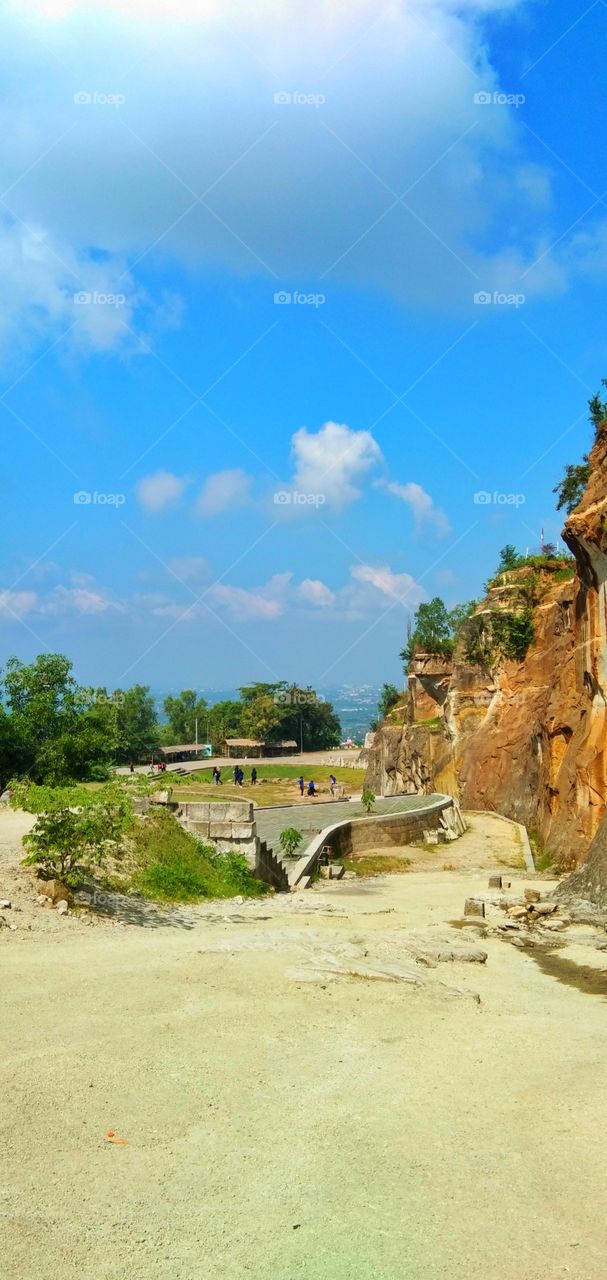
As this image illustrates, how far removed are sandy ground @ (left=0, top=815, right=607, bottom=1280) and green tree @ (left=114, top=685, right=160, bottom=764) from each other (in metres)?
64.9

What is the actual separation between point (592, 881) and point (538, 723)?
16523 mm

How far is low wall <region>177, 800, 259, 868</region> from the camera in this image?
677 inches

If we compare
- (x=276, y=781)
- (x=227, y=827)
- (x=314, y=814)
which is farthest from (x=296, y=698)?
(x=227, y=827)

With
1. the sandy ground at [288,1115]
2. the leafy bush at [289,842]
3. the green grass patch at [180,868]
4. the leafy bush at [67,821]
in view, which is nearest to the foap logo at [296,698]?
the leafy bush at [289,842]

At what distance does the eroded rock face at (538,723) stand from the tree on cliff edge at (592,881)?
5.60m

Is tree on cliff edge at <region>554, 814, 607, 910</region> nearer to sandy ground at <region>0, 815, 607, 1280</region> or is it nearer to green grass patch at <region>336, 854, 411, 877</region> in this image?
sandy ground at <region>0, 815, 607, 1280</region>

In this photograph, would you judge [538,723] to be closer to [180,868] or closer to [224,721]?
[180,868]

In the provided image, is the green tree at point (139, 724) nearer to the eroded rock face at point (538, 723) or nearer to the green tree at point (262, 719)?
the green tree at point (262, 719)

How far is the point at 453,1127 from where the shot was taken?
19.7 ft

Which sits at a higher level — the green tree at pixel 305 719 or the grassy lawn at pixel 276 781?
the green tree at pixel 305 719

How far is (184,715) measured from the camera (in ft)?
352

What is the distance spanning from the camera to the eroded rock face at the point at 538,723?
22.8 metres

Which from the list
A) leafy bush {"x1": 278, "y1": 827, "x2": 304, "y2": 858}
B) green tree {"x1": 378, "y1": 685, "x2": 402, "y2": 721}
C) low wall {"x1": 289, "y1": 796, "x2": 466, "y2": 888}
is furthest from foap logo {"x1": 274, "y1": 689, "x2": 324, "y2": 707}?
leafy bush {"x1": 278, "y1": 827, "x2": 304, "y2": 858}

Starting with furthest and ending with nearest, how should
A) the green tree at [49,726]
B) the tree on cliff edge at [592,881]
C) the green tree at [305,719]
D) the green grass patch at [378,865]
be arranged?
1. the green tree at [305,719]
2. the green grass patch at [378,865]
3. the green tree at [49,726]
4. the tree on cliff edge at [592,881]
